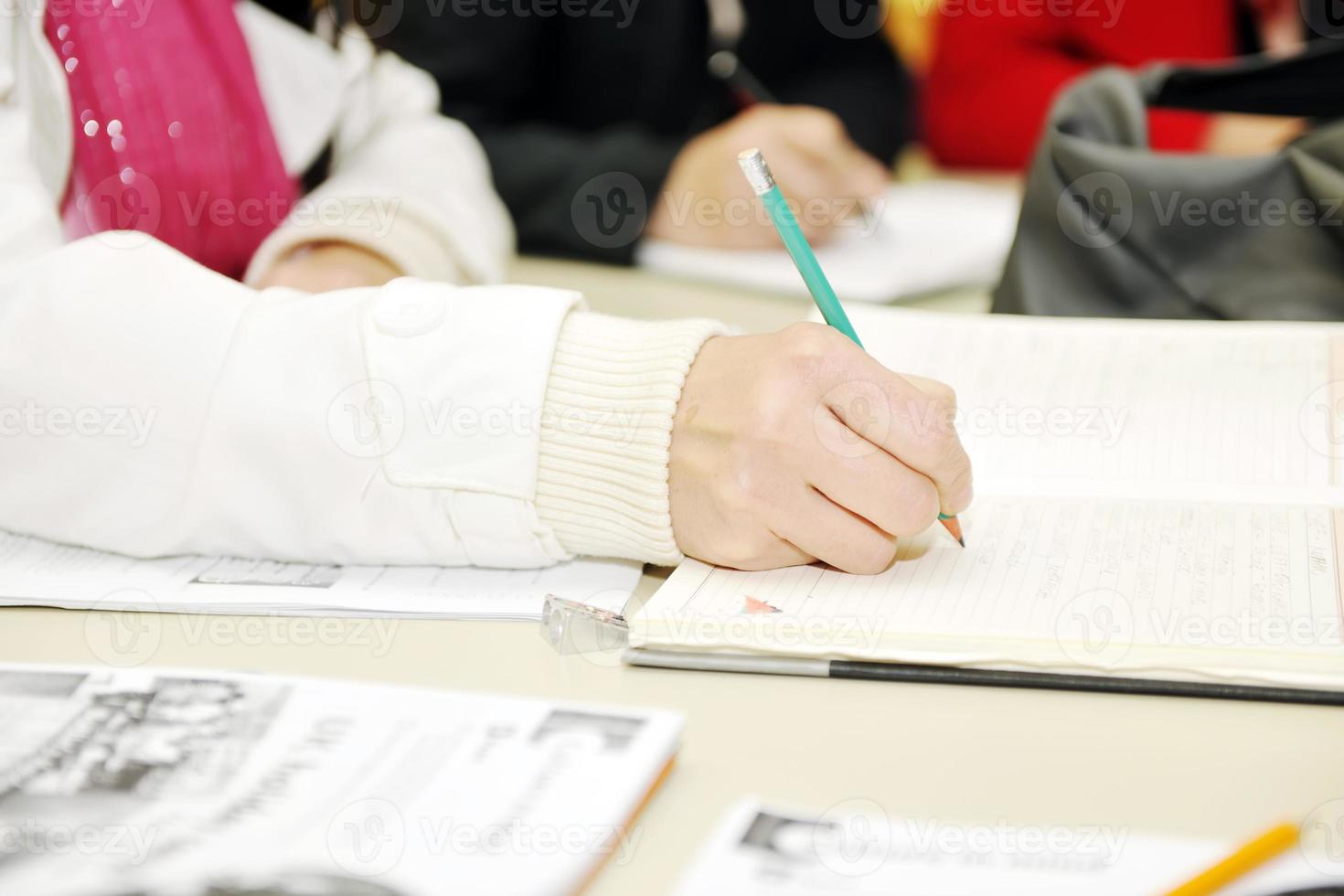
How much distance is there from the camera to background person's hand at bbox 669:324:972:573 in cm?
52

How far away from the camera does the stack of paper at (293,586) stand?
1.80 ft

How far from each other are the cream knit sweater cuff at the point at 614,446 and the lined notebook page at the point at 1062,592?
0.03m

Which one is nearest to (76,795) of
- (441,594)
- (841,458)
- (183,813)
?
(183,813)

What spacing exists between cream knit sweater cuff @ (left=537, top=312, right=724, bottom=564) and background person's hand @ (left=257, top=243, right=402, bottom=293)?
28 centimetres

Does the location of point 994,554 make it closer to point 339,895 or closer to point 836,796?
point 836,796

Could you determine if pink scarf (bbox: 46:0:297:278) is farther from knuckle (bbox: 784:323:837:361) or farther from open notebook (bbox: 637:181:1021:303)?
knuckle (bbox: 784:323:837:361)

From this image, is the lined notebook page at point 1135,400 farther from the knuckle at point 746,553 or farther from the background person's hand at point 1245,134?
the background person's hand at point 1245,134

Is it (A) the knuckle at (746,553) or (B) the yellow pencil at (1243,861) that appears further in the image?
(A) the knuckle at (746,553)

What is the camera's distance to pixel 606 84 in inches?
58.6

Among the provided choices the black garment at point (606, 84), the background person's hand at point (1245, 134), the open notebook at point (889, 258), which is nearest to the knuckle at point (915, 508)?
the open notebook at point (889, 258)

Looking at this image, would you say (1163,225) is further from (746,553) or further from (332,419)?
(332,419)

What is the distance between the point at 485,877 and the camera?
0.35 metres

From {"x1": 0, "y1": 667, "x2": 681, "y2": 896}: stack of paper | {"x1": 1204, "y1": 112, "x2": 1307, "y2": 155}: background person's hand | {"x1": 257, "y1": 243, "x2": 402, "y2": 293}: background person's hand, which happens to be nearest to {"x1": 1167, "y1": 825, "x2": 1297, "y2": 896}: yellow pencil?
{"x1": 0, "y1": 667, "x2": 681, "y2": 896}: stack of paper

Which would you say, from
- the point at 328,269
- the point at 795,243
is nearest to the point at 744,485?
the point at 795,243
